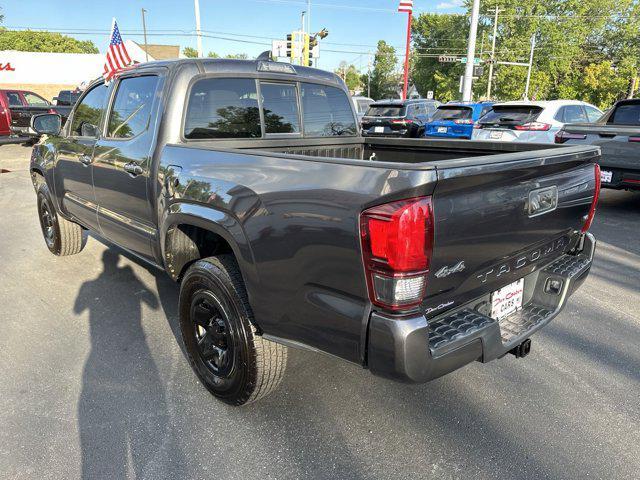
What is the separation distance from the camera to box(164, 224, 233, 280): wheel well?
286cm

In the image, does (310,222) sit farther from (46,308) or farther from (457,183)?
(46,308)

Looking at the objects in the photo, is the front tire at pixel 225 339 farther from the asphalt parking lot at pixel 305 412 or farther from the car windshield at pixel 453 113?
the car windshield at pixel 453 113

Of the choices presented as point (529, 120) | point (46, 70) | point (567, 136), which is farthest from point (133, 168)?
point (46, 70)

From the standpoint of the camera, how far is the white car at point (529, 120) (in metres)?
9.08

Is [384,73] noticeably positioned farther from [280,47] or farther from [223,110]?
[223,110]

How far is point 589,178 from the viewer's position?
8.54 feet

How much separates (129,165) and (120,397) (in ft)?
5.03

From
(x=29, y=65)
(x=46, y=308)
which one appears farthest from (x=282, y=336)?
(x=29, y=65)

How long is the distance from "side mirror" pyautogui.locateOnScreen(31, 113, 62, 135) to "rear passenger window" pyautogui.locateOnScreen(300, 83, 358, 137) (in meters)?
2.68

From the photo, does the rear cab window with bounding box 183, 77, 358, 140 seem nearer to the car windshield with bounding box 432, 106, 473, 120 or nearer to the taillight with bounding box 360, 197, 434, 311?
the taillight with bounding box 360, 197, 434, 311

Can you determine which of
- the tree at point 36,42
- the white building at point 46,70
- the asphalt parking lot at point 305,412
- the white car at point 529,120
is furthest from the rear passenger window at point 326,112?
the tree at point 36,42

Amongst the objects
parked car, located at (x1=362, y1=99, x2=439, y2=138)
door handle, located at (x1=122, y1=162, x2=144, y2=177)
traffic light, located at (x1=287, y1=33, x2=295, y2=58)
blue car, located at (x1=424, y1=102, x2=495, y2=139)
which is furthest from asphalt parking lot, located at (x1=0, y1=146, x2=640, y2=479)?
traffic light, located at (x1=287, y1=33, x2=295, y2=58)

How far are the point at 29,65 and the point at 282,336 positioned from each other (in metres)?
46.7

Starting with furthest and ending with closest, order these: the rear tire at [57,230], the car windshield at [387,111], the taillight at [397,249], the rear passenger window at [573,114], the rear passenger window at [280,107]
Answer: the car windshield at [387,111] < the rear passenger window at [573,114] < the rear tire at [57,230] < the rear passenger window at [280,107] < the taillight at [397,249]
